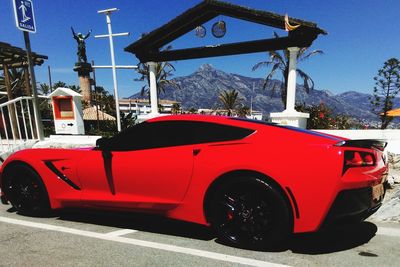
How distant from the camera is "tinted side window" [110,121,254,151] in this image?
270cm

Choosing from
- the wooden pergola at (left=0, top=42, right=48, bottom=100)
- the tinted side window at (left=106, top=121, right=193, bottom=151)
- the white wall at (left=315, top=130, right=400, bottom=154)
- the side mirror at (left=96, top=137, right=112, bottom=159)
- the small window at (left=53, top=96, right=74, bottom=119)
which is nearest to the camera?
the tinted side window at (left=106, top=121, right=193, bottom=151)

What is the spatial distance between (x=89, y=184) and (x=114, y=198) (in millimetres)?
363

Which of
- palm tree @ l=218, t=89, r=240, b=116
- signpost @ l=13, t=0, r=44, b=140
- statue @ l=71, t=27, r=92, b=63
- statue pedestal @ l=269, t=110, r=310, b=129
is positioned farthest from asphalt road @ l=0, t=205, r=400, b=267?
palm tree @ l=218, t=89, r=240, b=116

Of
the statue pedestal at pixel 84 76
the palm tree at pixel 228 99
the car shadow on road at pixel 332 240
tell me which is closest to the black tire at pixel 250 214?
the car shadow on road at pixel 332 240

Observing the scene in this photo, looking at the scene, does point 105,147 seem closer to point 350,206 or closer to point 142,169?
point 142,169

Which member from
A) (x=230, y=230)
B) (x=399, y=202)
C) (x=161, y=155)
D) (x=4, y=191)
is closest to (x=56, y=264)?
(x=161, y=155)

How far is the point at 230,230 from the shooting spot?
2.61m

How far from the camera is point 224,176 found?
255cm

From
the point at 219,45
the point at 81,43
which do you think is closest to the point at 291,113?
the point at 219,45

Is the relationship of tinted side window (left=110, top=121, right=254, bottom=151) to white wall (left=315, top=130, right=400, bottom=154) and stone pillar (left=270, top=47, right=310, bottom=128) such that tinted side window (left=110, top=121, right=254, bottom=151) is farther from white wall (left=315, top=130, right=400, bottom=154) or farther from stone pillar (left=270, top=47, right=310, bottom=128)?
stone pillar (left=270, top=47, right=310, bottom=128)

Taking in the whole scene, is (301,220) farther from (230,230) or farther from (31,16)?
(31,16)

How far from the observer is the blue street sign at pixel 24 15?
642cm

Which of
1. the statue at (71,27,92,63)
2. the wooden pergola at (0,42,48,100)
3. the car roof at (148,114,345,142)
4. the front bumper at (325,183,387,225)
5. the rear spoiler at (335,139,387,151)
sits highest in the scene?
the statue at (71,27,92,63)

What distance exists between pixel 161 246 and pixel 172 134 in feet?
3.61
